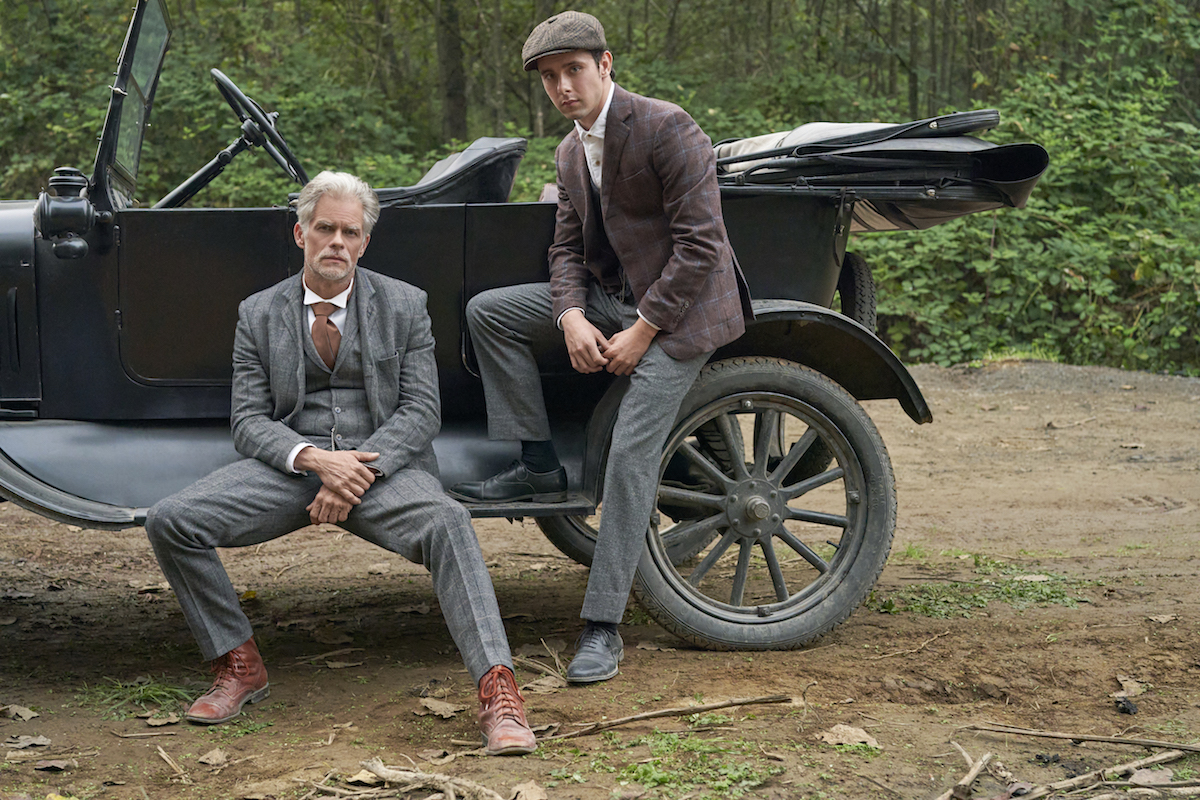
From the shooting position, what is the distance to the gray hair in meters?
3.11

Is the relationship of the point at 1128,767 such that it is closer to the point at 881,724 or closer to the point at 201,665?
the point at 881,724

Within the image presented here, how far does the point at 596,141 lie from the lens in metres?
3.38

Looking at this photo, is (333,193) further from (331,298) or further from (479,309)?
(479,309)

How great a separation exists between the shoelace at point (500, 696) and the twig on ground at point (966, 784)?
1.03 metres

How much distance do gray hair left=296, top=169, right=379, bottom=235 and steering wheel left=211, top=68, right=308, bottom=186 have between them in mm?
663

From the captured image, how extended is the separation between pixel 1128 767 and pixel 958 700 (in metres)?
0.62

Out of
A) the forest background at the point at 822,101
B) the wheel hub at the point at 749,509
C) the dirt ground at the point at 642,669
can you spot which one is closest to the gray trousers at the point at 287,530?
the dirt ground at the point at 642,669

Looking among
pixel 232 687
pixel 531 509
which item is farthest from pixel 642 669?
pixel 232 687

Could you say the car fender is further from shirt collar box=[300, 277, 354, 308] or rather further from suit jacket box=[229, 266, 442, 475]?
shirt collar box=[300, 277, 354, 308]

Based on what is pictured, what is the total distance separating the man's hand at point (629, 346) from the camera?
3.33m

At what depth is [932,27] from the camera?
14.2 m

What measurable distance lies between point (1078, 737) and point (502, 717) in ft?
4.73

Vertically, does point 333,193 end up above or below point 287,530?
above

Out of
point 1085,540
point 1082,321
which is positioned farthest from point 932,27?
point 1085,540
